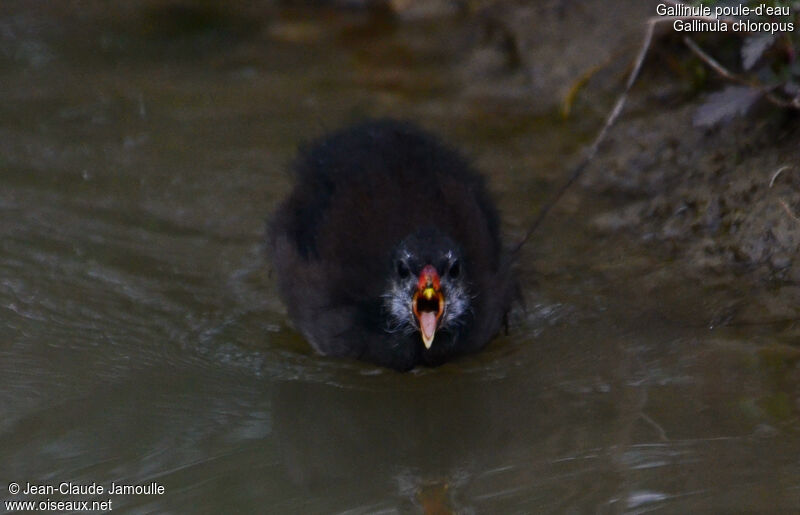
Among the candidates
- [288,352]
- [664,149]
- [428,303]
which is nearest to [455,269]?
[428,303]

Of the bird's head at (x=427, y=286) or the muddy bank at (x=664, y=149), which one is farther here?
the muddy bank at (x=664, y=149)

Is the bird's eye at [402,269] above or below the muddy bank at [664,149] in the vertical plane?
below

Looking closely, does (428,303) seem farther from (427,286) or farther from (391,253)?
(391,253)

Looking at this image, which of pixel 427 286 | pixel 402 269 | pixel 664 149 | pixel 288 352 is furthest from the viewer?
pixel 664 149

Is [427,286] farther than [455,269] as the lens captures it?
No

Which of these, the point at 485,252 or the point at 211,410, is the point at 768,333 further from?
the point at 211,410

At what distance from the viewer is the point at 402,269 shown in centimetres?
442

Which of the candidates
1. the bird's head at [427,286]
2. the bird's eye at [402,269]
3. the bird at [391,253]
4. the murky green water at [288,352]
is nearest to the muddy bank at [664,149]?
the murky green water at [288,352]

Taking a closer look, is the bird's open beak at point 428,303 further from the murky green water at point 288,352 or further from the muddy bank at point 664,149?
the muddy bank at point 664,149

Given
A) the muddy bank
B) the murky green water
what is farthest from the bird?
the muddy bank

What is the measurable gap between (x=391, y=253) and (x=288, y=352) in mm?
693

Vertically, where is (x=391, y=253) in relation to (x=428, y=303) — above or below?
above

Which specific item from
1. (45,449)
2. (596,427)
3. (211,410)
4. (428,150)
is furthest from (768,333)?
(45,449)

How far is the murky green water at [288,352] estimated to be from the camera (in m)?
3.73
